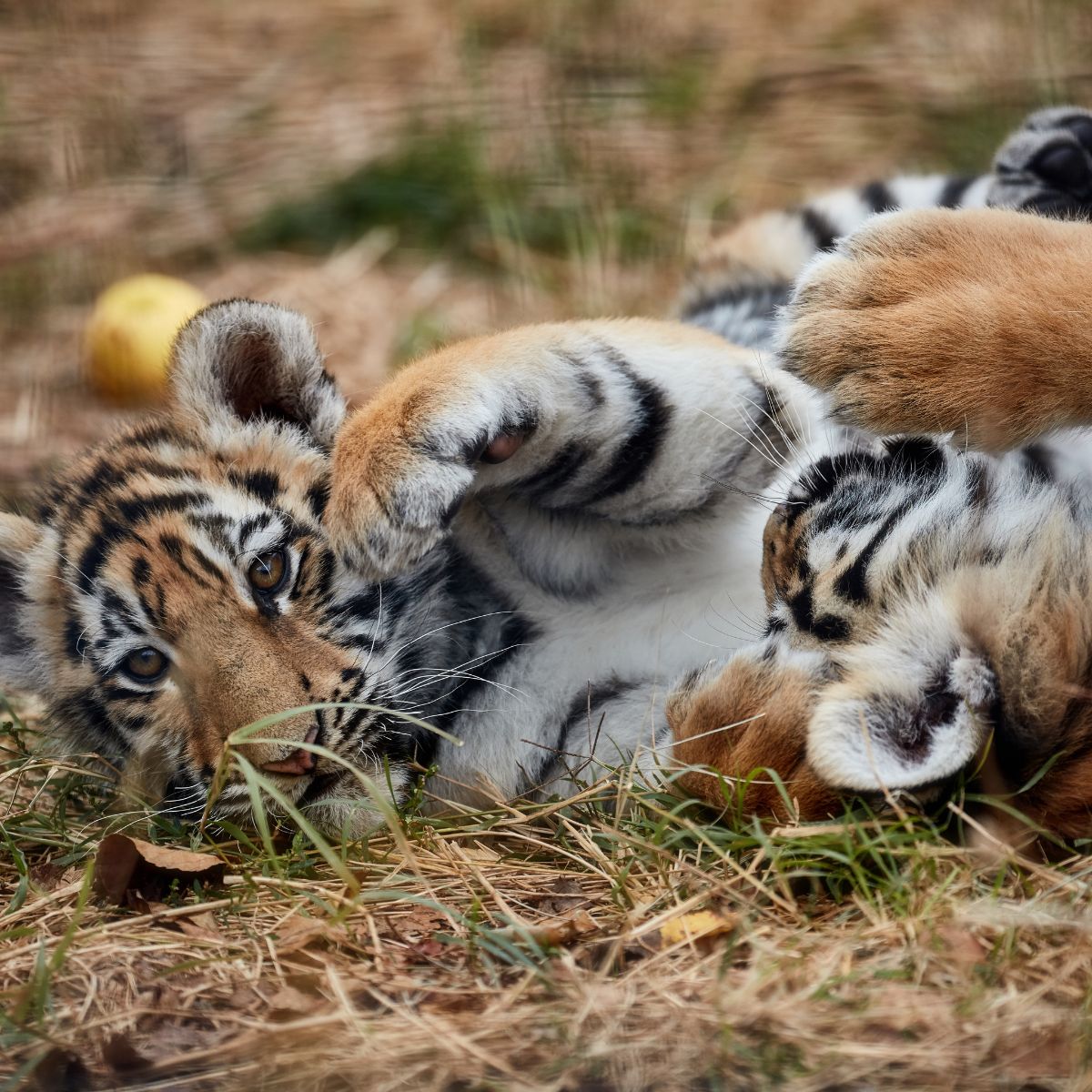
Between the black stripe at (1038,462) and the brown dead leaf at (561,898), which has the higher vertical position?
the black stripe at (1038,462)

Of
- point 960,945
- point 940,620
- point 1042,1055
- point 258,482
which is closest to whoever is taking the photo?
point 1042,1055

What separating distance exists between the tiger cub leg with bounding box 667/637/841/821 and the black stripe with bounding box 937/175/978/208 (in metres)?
1.98

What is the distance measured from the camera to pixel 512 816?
7.99 feet

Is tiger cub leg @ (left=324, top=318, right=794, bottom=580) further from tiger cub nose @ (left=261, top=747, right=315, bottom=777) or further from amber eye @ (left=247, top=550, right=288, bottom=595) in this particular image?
tiger cub nose @ (left=261, top=747, right=315, bottom=777)

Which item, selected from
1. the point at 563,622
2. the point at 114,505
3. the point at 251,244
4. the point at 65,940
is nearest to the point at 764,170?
the point at 251,244

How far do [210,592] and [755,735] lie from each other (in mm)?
975

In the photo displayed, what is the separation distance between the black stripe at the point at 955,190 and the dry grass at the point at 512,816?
1.03 metres

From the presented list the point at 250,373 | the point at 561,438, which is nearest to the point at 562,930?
the point at 561,438

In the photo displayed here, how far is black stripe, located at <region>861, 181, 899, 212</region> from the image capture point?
12.7 ft

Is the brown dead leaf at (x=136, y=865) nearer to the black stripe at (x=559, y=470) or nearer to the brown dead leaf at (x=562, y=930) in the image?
the brown dead leaf at (x=562, y=930)

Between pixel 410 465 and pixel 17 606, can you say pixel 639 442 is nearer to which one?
pixel 410 465

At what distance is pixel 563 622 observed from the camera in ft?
8.84

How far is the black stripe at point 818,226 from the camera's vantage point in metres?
3.82

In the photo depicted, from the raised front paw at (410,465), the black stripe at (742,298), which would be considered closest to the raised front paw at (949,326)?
the raised front paw at (410,465)
